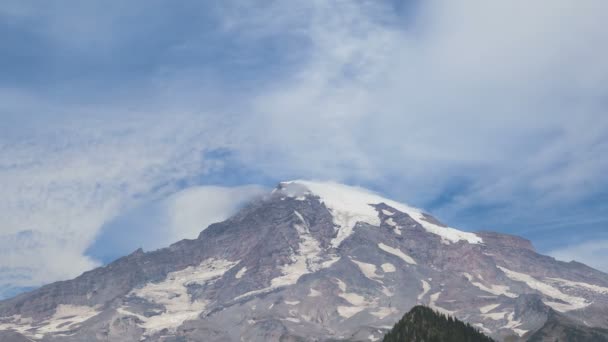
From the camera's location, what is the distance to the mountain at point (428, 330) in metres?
158

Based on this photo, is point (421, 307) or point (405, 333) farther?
point (421, 307)

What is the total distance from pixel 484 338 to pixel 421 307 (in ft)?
59.7

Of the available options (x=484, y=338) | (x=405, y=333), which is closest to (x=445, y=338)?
(x=405, y=333)

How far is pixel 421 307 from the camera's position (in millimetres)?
170125

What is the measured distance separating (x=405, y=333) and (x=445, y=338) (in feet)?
28.7

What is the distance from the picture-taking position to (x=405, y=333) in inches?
6280

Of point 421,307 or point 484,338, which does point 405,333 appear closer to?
point 421,307

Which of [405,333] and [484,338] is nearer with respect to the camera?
[405,333]

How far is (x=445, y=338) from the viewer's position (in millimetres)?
158875

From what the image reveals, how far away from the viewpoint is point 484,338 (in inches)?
6855

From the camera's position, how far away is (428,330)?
15975cm

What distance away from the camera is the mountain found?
157750 mm

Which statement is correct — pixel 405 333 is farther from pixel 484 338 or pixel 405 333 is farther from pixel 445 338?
pixel 484 338
